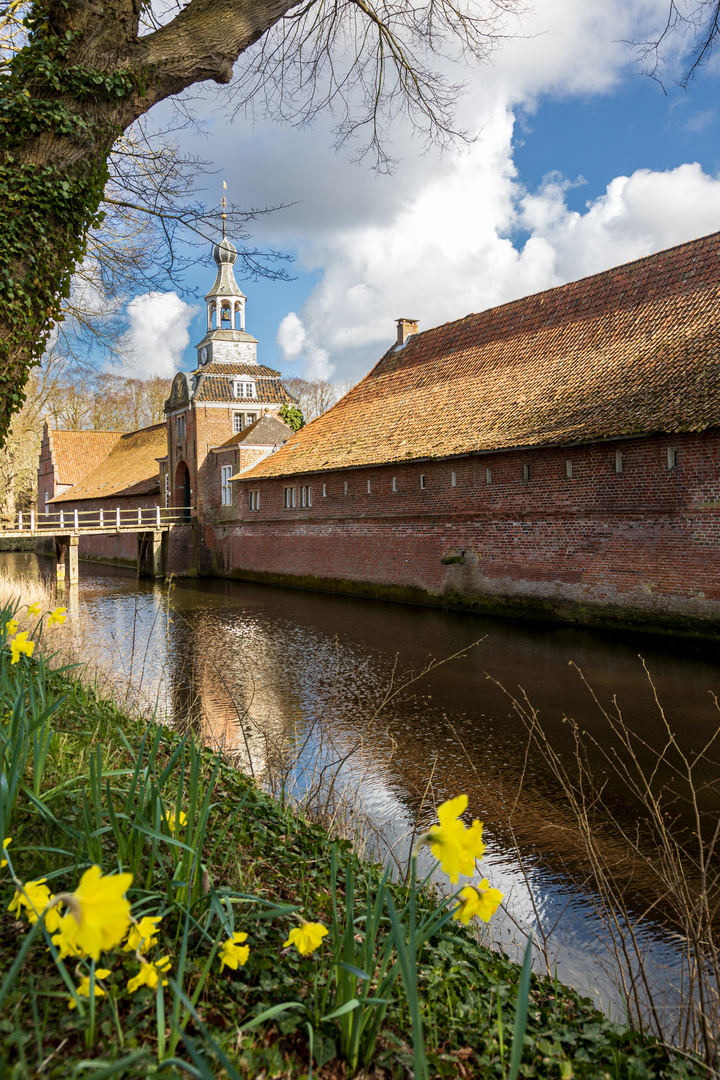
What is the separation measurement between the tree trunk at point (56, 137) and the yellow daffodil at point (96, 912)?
398cm

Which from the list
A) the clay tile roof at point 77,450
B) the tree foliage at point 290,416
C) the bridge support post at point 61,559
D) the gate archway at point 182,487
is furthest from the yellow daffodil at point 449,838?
the clay tile roof at point 77,450

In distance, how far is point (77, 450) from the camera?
158 feet

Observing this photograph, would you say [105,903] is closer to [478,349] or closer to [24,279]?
[24,279]

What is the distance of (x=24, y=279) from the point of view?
4.33 m

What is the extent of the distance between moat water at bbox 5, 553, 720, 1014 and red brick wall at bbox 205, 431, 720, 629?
0.72m

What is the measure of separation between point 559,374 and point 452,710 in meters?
10.4

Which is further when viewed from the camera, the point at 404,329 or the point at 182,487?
the point at 182,487

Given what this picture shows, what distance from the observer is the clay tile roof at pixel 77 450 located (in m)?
47.3

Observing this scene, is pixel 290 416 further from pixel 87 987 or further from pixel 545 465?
pixel 87 987

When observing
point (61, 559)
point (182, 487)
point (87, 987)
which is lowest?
point (61, 559)

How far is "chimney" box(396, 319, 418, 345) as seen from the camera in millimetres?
24484

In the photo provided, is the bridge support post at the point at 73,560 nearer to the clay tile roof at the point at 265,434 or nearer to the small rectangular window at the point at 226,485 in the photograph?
the small rectangular window at the point at 226,485

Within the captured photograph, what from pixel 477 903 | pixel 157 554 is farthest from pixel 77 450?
pixel 477 903

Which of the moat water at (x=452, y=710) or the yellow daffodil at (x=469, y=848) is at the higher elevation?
the yellow daffodil at (x=469, y=848)
